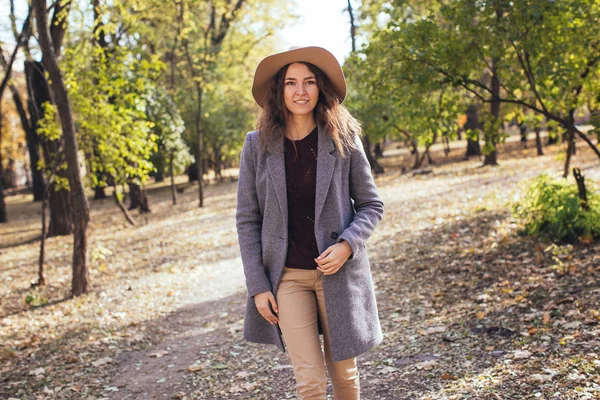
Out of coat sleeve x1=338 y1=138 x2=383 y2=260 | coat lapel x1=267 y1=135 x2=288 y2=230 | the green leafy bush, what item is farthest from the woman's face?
the green leafy bush

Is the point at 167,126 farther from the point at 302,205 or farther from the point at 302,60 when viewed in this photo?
the point at 302,205

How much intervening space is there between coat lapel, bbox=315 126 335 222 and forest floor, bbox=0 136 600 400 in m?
1.93

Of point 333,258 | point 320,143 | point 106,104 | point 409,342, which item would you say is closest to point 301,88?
point 320,143

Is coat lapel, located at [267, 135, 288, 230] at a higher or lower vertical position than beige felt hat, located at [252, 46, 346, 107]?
lower

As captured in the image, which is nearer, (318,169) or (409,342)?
(318,169)

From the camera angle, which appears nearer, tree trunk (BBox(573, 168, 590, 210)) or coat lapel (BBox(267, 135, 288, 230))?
coat lapel (BBox(267, 135, 288, 230))

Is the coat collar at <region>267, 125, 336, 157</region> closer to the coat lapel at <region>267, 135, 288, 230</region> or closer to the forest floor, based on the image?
the coat lapel at <region>267, 135, 288, 230</region>

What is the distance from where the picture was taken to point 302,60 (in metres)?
3.10

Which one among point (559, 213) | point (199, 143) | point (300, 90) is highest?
point (199, 143)

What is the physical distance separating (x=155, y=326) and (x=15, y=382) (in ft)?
6.35

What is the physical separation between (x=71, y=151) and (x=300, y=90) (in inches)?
242

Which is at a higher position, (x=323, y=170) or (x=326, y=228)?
(x=323, y=170)

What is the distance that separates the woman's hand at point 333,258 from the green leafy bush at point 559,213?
5.08 metres

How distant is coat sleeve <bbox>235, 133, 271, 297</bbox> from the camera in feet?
9.98
